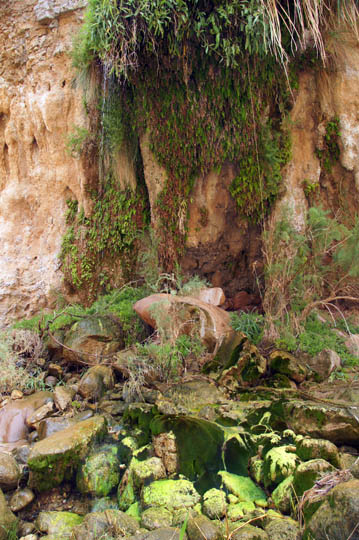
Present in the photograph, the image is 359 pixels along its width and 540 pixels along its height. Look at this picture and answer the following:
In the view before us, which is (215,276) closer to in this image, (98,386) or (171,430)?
(98,386)

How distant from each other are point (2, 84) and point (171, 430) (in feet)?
21.5

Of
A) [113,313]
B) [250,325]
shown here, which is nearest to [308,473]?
[250,325]

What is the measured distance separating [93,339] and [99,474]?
87.1 inches

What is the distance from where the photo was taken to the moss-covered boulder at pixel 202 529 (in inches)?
93.7

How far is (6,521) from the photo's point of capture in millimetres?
2688

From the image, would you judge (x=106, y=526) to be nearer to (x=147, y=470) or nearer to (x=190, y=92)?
(x=147, y=470)

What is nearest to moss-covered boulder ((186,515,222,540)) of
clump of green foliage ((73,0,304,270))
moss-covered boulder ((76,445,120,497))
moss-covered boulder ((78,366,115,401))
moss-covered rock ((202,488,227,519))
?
moss-covered rock ((202,488,227,519))

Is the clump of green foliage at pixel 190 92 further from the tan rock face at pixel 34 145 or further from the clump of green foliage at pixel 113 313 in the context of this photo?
the tan rock face at pixel 34 145

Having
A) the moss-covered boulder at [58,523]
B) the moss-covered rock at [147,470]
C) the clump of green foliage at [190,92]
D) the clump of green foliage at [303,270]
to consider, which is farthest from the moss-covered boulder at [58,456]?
the clump of green foliage at [190,92]

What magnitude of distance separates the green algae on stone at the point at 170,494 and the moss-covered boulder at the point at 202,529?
314 mm

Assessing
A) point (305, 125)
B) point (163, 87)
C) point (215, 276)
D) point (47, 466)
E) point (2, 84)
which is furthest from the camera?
point (2, 84)

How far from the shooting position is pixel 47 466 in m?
3.17

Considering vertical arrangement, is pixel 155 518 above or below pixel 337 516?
below

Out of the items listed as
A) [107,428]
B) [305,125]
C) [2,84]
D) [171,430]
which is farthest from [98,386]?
[2,84]
